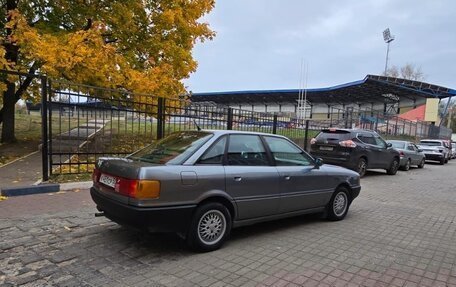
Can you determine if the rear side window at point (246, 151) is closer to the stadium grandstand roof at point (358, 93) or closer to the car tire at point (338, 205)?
the car tire at point (338, 205)

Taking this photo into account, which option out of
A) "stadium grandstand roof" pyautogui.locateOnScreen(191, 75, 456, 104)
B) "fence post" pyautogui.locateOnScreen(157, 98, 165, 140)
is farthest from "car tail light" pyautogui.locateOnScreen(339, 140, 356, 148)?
"stadium grandstand roof" pyautogui.locateOnScreen(191, 75, 456, 104)

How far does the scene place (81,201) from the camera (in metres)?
7.14

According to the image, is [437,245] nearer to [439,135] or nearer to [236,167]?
[236,167]

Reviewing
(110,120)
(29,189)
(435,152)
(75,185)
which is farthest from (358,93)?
(29,189)

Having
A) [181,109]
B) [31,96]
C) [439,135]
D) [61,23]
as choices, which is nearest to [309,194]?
[181,109]

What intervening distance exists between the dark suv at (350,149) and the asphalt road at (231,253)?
226 inches

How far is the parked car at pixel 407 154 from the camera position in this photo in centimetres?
1712

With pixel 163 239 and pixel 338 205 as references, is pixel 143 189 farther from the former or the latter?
pixel 338 205

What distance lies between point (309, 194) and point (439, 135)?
155 ft

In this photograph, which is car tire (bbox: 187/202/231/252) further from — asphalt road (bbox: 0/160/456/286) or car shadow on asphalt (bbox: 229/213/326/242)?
car shadow on asphalt (bbox: 229/213/326/242)

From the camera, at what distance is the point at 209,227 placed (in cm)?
473

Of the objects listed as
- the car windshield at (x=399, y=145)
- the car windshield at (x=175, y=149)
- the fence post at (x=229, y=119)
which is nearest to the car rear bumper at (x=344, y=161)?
the fence post at (x=229, y=119)

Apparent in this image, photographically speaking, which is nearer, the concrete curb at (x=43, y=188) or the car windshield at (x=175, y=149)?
the car windshield at (x=175, y=149)

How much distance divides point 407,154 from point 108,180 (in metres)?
16.1
